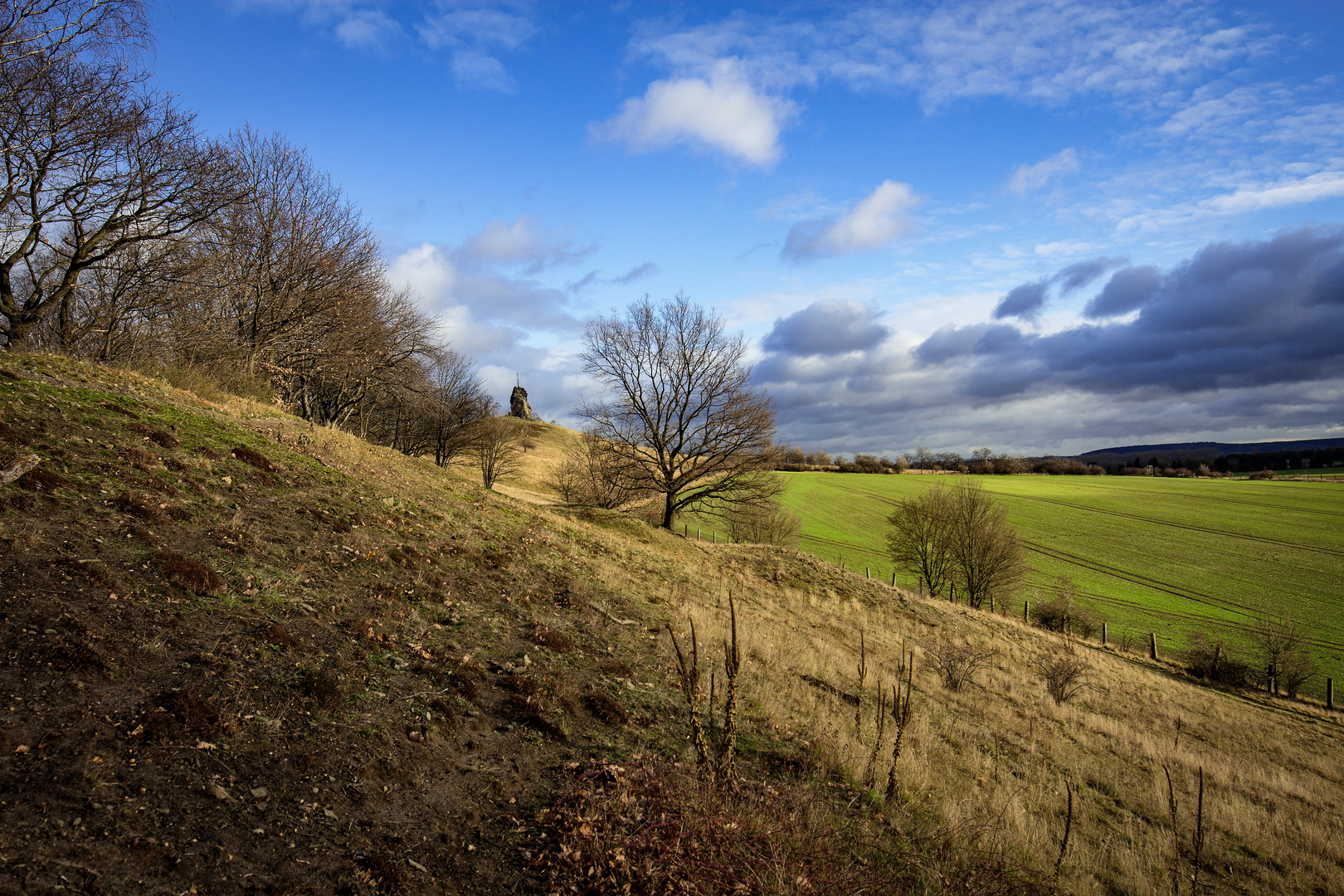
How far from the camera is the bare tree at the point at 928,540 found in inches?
1550

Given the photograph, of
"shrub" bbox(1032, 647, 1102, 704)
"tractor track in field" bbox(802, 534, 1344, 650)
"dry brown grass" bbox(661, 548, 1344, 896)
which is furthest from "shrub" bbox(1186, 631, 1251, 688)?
"shrub" bbox(1032, 647, 1102, 704)

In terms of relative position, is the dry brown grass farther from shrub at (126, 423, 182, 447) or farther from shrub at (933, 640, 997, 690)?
shrub at (126, 423, 182, 447)

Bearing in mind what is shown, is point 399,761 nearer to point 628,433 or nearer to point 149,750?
point 149,750

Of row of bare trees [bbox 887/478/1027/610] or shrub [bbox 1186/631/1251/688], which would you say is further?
row of bare trees [bbox 887/478/1027/610]

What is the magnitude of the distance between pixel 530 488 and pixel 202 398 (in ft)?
139

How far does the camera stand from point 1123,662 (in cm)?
2694

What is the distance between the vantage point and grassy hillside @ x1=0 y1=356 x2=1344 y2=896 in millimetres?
3779

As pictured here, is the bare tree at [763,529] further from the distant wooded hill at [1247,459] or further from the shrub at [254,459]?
the distant wooded hill at [1247,459]

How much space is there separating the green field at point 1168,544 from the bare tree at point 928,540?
3.49 metres

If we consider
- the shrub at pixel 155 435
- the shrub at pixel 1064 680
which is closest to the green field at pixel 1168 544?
the shrub at pixel 1064 680

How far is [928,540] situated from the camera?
4047 cm

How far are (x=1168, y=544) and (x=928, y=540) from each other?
27.0m

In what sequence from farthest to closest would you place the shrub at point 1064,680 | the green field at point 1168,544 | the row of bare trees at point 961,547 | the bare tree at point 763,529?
the bare tree at point 763,529 → the row of bare trees at point 961,547 → the green field at point 1168,544 → the shrub at point 1064,680

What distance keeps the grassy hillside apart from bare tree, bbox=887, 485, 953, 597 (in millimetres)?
26323
